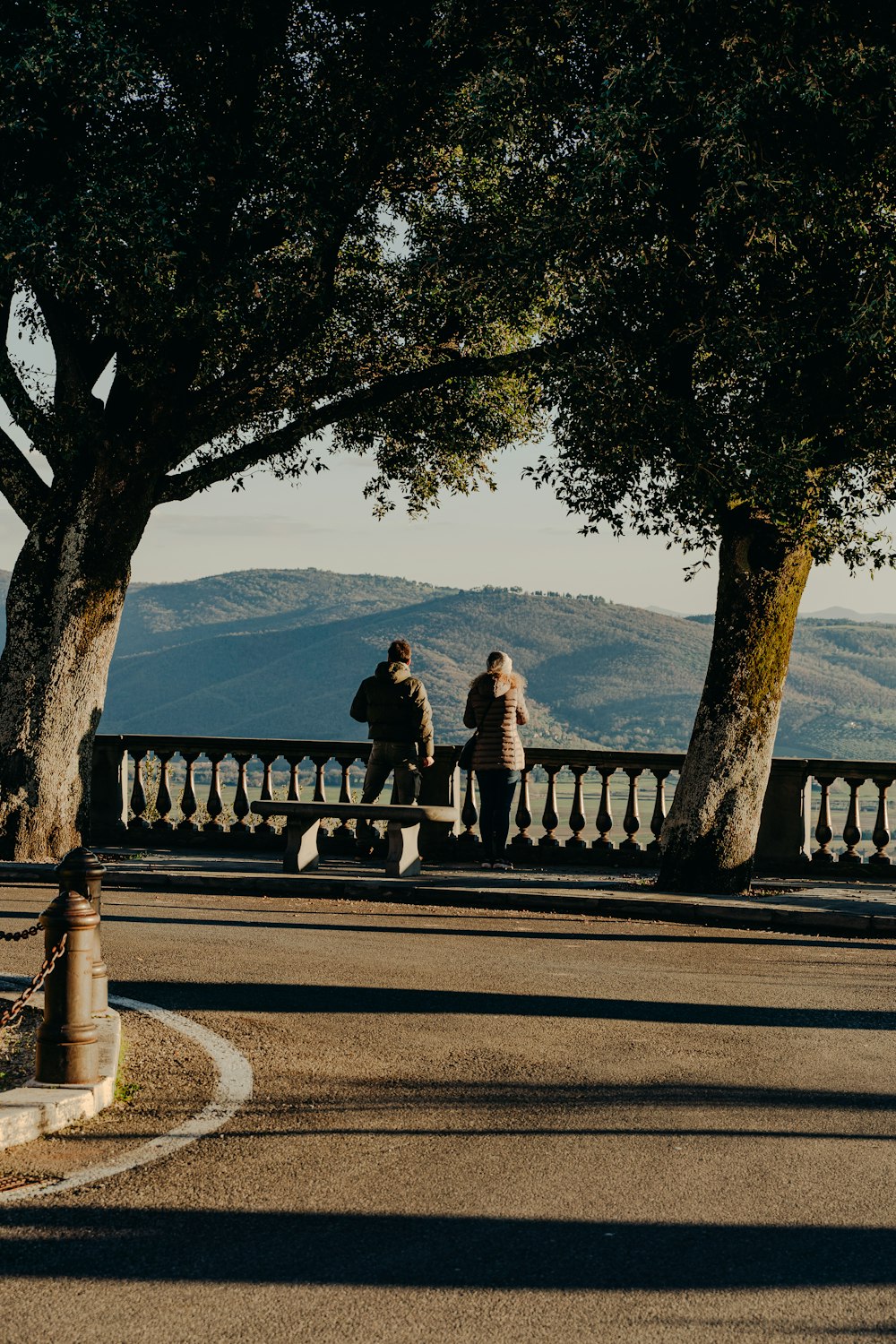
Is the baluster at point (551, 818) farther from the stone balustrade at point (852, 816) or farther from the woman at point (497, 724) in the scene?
the stone balustrade at point (852, 816)

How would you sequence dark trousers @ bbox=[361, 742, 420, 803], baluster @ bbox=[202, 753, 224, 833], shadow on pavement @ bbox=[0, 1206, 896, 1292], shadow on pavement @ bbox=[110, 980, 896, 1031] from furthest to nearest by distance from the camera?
baluster @ bbox=[202, 753, 224, 833] → dark trousers @ bbox=[361, 742, 420, 803] → shadow on pavement @ bbox=[110, 980, 896, 1031] → shadow on pavement @ bbox=[0, 1206, 896, 1292]

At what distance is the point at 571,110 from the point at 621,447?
3150mm

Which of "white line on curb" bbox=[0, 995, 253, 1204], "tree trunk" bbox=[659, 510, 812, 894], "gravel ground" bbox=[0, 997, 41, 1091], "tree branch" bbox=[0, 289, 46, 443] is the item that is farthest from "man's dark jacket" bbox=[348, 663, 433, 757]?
"gravel ground" bbox=[0, 997, 41, 1091]

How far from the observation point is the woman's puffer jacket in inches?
598

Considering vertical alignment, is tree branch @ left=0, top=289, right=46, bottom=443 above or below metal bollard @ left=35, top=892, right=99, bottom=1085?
above

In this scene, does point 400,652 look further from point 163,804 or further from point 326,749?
point 163,804

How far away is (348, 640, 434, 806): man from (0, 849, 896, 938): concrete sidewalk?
100 centimetres

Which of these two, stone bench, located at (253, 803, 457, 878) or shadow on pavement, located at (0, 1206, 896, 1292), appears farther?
stone bench, located at (253, 803, 457, 878)

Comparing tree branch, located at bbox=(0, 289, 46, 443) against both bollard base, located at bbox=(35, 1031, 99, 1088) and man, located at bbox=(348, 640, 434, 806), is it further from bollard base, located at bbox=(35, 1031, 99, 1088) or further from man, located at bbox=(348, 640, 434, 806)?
bollard base, located at bbox=(35, 1031, 99, 1088)

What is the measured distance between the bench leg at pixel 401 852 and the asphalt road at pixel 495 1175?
Result: 5.33 m

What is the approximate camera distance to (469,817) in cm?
1709

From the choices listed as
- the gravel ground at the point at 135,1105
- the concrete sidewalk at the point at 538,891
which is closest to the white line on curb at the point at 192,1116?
the gravel ground at the point at 135,1105

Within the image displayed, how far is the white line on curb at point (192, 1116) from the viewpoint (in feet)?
16.5

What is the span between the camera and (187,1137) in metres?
5.56
